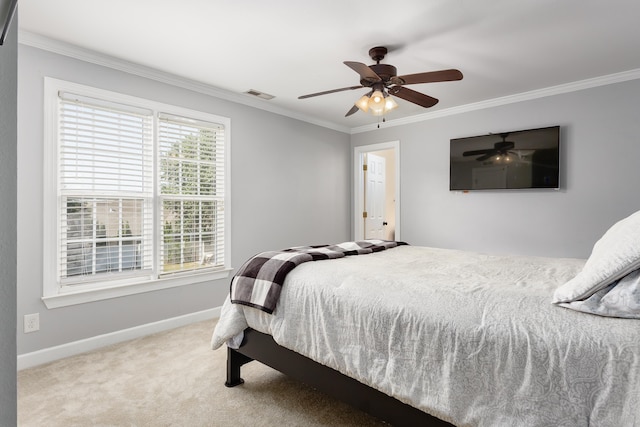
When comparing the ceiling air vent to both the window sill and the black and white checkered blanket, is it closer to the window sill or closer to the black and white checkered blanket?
the window sill

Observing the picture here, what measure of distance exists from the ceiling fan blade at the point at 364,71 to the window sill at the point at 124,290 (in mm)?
2458

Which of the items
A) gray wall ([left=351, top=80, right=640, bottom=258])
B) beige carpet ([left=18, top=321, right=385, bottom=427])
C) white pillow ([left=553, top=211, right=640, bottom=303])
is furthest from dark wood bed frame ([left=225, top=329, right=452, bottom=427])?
gray wall ([left=351, top=80, right=640, bottom=258])

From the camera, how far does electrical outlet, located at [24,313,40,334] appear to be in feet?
8.48

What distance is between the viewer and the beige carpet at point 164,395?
1931mm

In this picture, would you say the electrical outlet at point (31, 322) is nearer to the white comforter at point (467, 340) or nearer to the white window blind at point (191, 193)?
the white window blind at point (191, 193)

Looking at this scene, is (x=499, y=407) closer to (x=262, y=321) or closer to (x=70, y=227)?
(x=262, y=321)

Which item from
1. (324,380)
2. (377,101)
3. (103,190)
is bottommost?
(324,380)

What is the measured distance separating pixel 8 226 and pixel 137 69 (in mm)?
2940

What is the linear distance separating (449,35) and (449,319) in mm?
2128

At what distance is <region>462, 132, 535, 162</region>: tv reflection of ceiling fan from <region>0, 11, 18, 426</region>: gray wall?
4211mm

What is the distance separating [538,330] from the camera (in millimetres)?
1176

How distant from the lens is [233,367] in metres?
2.29

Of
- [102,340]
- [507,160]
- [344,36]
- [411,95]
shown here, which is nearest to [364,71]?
[344,36]

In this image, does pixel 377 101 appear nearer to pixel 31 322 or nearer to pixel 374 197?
pixel 31 322
